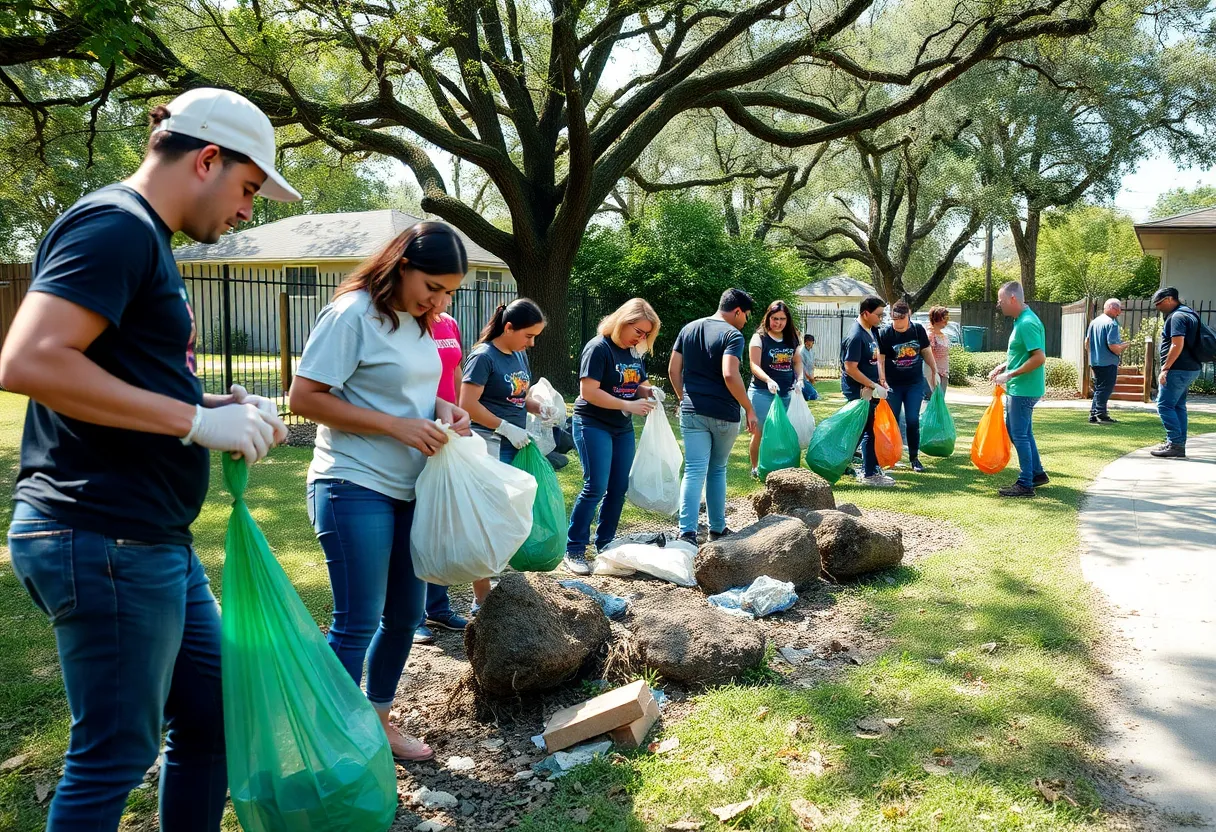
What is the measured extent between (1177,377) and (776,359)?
499 cm

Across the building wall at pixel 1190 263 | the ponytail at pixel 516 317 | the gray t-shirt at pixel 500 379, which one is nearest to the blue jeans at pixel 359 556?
the gray t-shirt at pixel 500 379

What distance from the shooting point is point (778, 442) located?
7.80 m

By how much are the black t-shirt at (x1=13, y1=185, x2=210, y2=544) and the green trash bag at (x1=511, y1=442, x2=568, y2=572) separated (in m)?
2.61

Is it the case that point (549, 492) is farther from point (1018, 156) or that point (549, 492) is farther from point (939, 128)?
point (1018, 156)

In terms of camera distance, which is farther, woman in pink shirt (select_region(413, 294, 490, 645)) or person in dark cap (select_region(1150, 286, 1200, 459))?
person in dark cap (select_region(1150, 286, 1200, 459))

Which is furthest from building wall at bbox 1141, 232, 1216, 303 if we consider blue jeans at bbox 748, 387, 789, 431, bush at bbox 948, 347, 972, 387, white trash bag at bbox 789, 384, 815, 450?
blue jeans at bbox 748, 387, 789, 431

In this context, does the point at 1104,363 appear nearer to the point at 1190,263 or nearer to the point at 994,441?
the point at 994,441

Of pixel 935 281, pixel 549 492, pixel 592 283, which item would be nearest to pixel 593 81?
pixel 592 283

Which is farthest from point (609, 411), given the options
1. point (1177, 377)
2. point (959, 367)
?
point (959, 367)

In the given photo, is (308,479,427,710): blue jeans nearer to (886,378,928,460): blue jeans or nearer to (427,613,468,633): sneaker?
(427,613,468,633): sneaker

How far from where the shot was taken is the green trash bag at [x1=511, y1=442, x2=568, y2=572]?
14.6ft

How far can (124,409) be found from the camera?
171 centimetres

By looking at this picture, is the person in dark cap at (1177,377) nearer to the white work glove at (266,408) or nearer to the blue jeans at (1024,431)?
the blue jeans at (1024,431)

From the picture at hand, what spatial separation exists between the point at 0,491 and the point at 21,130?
938 cm
